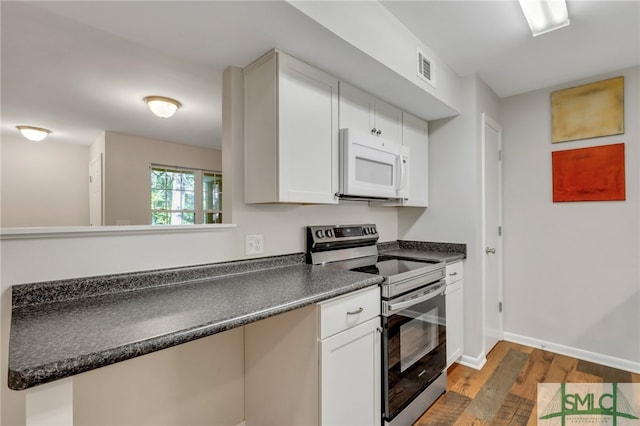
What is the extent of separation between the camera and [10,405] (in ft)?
3.44

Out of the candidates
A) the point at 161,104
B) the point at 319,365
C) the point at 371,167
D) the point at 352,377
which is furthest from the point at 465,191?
the point at 161,104

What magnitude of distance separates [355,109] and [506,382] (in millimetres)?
2220

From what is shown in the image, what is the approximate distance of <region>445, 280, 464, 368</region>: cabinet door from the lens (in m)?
2.21

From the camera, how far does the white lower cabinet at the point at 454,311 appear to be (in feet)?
7.26

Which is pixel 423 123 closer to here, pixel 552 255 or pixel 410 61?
pixel 410 61

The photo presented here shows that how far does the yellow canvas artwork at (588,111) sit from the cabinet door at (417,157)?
1.13 metres

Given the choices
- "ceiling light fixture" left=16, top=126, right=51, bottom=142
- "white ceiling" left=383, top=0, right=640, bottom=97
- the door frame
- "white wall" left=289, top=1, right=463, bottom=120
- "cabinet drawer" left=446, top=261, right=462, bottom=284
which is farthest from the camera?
"ceiling light fixture" left=16, top=126, right=51, bottom=142

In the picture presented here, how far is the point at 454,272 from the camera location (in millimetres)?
2309

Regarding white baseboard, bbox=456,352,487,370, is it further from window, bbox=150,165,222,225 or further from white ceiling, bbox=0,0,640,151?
window, bbox=150,165,222,225

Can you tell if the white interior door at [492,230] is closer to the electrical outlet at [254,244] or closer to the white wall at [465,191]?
the white wall at [465,191]

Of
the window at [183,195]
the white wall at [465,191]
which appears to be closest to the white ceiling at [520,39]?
the white wall at [465,191]

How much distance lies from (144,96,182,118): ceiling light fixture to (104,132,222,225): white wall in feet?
5.95

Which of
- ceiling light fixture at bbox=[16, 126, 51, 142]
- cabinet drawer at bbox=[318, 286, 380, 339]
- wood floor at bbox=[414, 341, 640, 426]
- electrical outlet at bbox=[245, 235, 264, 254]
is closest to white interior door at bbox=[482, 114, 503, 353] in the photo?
wood floor at bbox=[414, 341, 640, 426]

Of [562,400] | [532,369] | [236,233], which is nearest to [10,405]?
[236,233]
